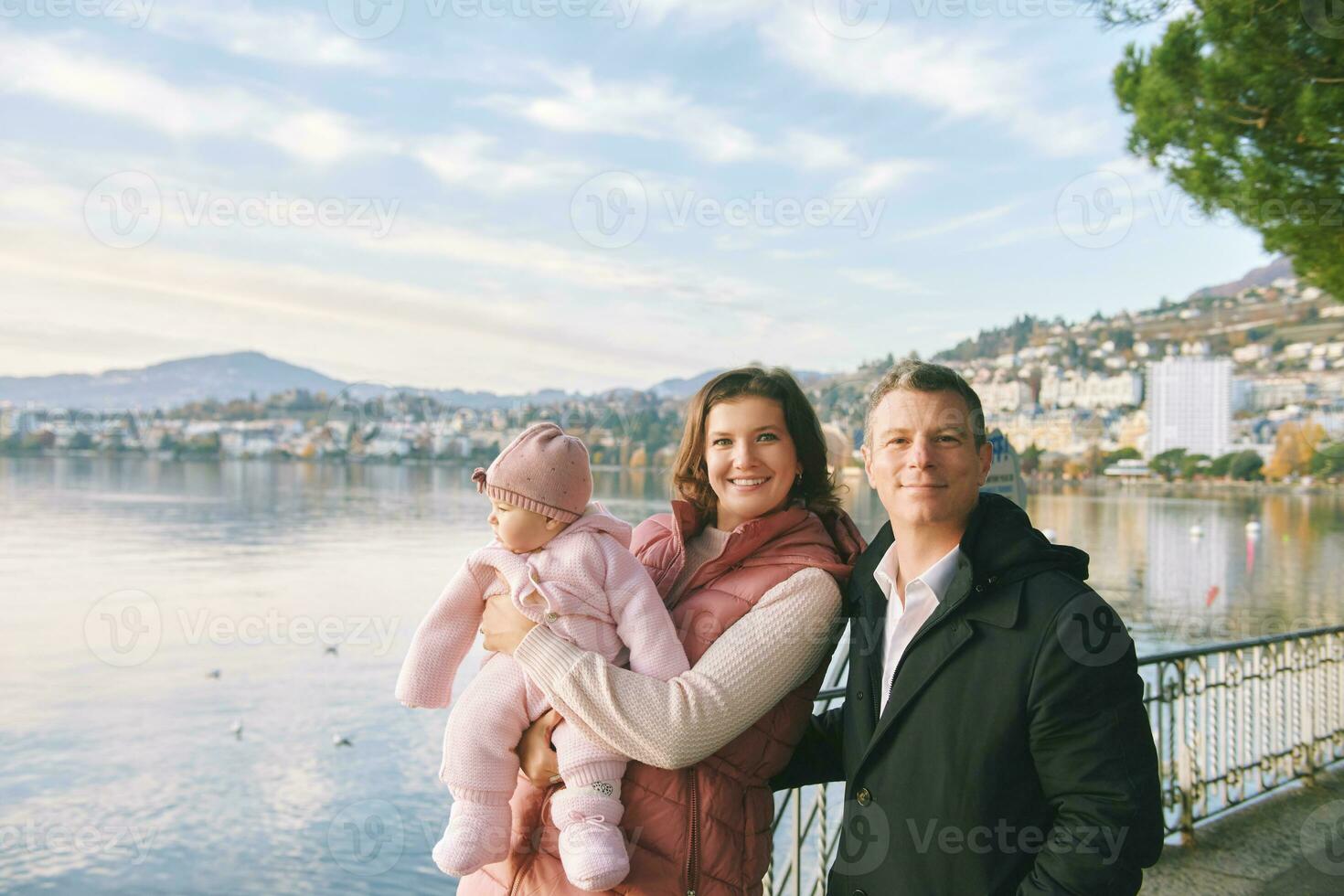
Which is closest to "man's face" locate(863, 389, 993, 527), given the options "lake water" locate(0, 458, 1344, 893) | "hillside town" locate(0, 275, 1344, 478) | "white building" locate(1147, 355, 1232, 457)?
"lake water" locate(0, 458, 1344, 893)

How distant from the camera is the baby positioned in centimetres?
160

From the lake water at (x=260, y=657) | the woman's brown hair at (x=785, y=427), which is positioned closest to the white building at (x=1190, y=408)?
the lake water at (x=260, y=657)

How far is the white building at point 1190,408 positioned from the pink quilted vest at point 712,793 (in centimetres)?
7503

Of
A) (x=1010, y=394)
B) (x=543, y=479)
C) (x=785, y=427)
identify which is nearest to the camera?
(x=543, y=479)

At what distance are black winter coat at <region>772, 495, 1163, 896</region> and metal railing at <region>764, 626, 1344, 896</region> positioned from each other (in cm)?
281

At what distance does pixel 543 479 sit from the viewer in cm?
169

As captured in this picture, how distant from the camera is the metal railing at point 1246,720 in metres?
4.52

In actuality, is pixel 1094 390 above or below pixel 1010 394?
above

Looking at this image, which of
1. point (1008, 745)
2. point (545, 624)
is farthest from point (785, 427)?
point (1008, 745)

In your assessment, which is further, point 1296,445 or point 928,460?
point 1296,445

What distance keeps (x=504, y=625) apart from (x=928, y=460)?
0.73m

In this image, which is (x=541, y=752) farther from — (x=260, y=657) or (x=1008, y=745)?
(x=260, y=657)

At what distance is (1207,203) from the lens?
21.1 feet

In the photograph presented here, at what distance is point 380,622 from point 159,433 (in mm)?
90192
